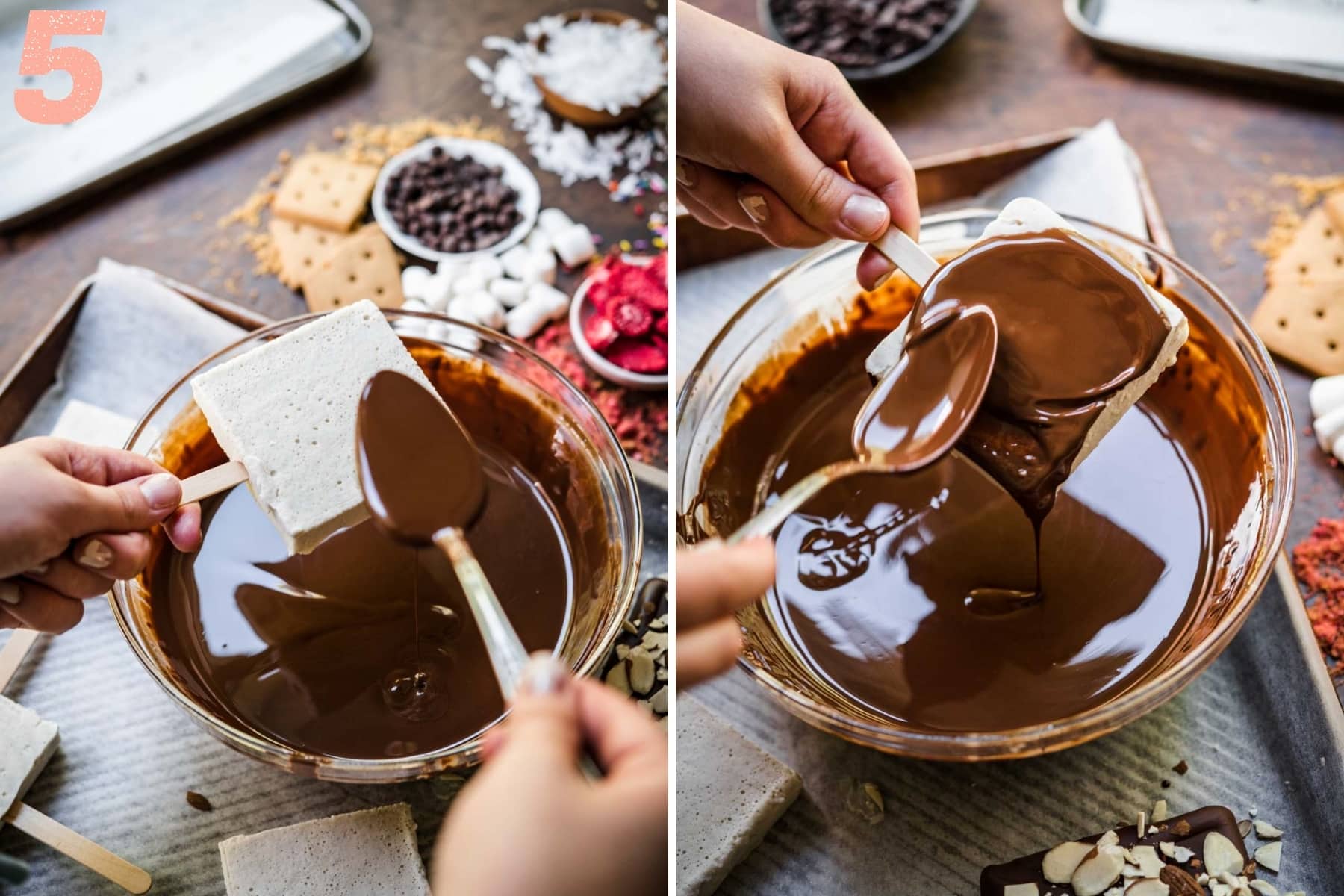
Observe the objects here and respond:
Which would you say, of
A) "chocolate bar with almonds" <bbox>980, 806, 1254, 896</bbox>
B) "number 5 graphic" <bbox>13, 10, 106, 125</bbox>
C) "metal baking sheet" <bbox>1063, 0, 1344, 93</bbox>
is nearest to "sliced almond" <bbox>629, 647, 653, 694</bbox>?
"chocolate bar with almonds" <bbox>980, 806, 1254, 896</bbox>

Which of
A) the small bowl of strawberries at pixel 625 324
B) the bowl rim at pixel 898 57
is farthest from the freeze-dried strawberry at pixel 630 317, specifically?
the bowl rim at pixel 898 57

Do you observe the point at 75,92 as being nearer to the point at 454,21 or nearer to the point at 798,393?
the point at 454,21

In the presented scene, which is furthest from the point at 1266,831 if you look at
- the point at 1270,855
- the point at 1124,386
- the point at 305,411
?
the point at 305,411

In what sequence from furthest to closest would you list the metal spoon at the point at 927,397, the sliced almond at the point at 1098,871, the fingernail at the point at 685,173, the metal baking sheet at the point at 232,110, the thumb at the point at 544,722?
the metal baking sheet at the point at 232,110, the fingernail at the point at 685,173, the sliced almond at the point at 1098,871, the metal spoon at the point at 927,397, the thumb at the point at 544,722

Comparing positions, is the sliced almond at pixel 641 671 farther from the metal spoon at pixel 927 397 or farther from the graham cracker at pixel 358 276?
the graham cracker at pixel 358 276

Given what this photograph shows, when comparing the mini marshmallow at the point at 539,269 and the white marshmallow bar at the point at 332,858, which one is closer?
the white marshmallow bar at the point at 332,858

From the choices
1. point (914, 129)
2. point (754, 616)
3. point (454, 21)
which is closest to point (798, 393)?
point (754, 616)
